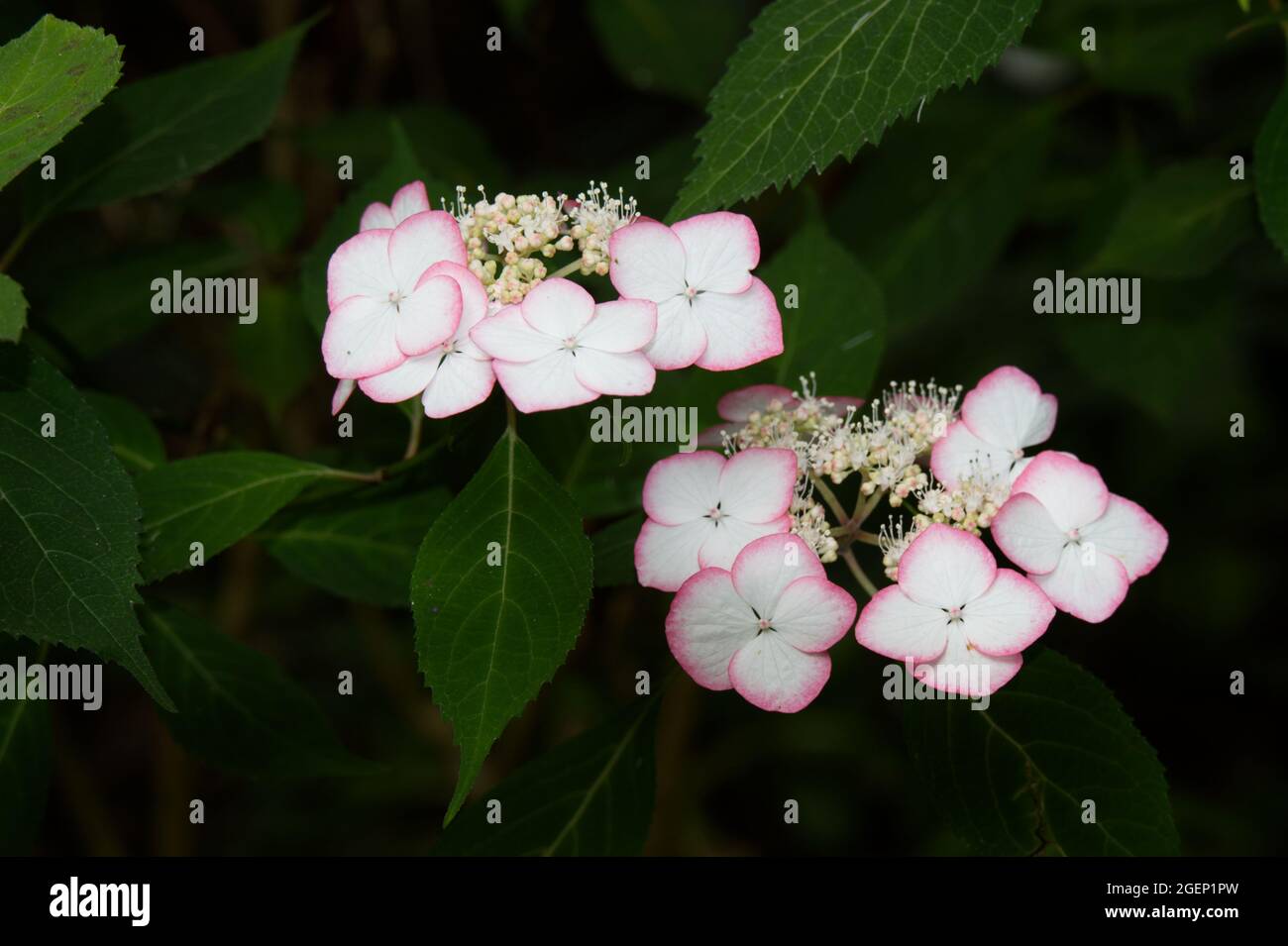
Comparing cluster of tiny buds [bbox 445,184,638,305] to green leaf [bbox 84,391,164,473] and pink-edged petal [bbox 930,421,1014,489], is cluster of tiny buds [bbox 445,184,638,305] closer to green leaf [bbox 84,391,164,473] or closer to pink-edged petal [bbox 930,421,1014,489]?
pink-edged petal [bbox 930,421,1014,489]

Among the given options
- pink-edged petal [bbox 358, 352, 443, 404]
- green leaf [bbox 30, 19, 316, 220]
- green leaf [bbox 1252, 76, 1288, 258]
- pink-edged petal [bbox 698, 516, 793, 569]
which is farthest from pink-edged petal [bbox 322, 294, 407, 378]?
green leaf [bbox 1252, 76, 1288, 258]

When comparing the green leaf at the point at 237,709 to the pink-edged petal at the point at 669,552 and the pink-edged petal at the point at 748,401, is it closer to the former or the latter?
the pink-edged petal at the point at 669,552

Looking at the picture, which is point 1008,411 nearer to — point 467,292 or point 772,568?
point 772,568

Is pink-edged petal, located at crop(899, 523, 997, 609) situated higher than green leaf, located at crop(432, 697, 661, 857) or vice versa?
pink-edged petal, located at crop(899, 523, 997, 609)
